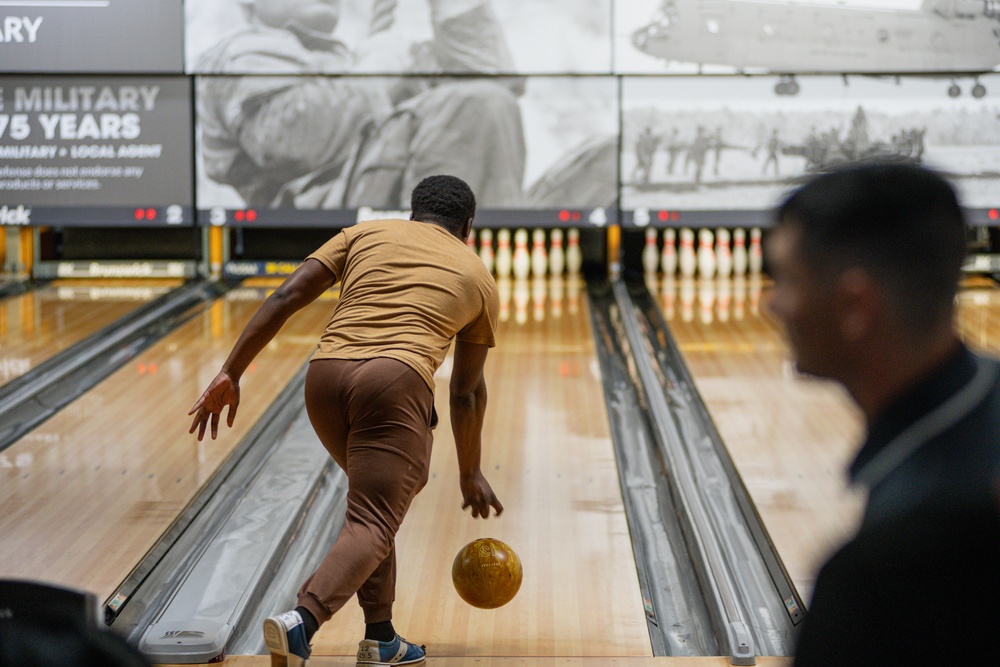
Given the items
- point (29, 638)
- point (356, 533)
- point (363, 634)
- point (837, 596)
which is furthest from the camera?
point (363, 634)

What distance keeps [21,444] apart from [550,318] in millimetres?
2662

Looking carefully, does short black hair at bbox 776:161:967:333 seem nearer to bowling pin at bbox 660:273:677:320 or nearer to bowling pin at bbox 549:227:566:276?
bowling pin at bbox 660:273:677:320

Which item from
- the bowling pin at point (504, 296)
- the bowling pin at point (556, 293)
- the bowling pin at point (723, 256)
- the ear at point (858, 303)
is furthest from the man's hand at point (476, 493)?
the bowling pin at point (723, 256)

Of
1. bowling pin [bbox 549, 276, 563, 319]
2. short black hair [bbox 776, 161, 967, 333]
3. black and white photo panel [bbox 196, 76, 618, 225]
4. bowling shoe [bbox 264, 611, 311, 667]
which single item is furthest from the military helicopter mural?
short black hair [bbox 776, 161, 967, 333]

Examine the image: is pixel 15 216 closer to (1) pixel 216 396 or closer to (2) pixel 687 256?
(2) pixel 687 256

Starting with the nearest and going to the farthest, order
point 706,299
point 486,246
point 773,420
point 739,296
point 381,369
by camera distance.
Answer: point 381,369, point 773,420, point 706,299, point 739,296, point 486,246

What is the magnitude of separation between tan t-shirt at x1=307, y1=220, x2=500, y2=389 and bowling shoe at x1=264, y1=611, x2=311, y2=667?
497mm

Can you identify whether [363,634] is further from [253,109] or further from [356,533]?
[253,109]

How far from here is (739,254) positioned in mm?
6516

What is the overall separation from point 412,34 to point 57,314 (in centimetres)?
222

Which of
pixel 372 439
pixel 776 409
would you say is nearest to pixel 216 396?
pixel 372 439

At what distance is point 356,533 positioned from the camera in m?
2.10

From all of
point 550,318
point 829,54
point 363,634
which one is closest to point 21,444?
point 363,634

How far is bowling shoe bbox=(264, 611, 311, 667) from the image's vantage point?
1.94m
